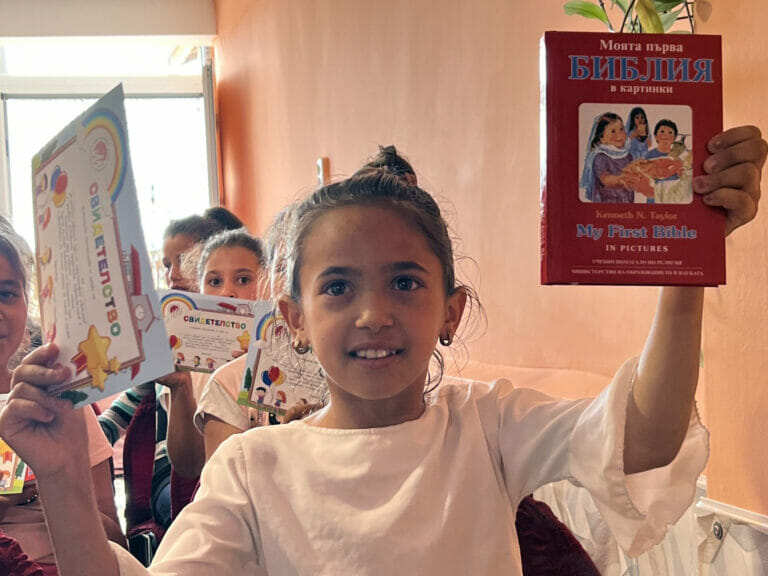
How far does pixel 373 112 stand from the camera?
3395 mm

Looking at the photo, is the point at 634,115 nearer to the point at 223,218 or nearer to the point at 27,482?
the point at 27,482

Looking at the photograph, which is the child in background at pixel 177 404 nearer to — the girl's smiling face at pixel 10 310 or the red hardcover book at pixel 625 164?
the girl's smiling face at pixel 10 310

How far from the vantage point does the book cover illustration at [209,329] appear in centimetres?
182

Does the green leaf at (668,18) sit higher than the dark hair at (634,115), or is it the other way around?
the green leaf at (668,18)

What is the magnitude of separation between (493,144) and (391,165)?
124 cm

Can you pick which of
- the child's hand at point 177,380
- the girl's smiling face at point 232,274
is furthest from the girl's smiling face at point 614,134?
the girl's smiling face at point 232,274

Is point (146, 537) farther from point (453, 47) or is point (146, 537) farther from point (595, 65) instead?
point (453, 47)

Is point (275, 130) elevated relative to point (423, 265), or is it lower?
elevated

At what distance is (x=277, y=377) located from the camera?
5.44ft

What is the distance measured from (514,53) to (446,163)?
0.54m

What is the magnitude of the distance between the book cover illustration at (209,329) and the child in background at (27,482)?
0.24 m

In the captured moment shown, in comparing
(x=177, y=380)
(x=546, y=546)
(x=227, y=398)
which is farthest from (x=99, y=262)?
(x=177, y=380)

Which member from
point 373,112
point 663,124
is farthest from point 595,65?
point 373,112

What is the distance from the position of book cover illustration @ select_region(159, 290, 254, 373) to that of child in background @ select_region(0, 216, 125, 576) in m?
0.24
